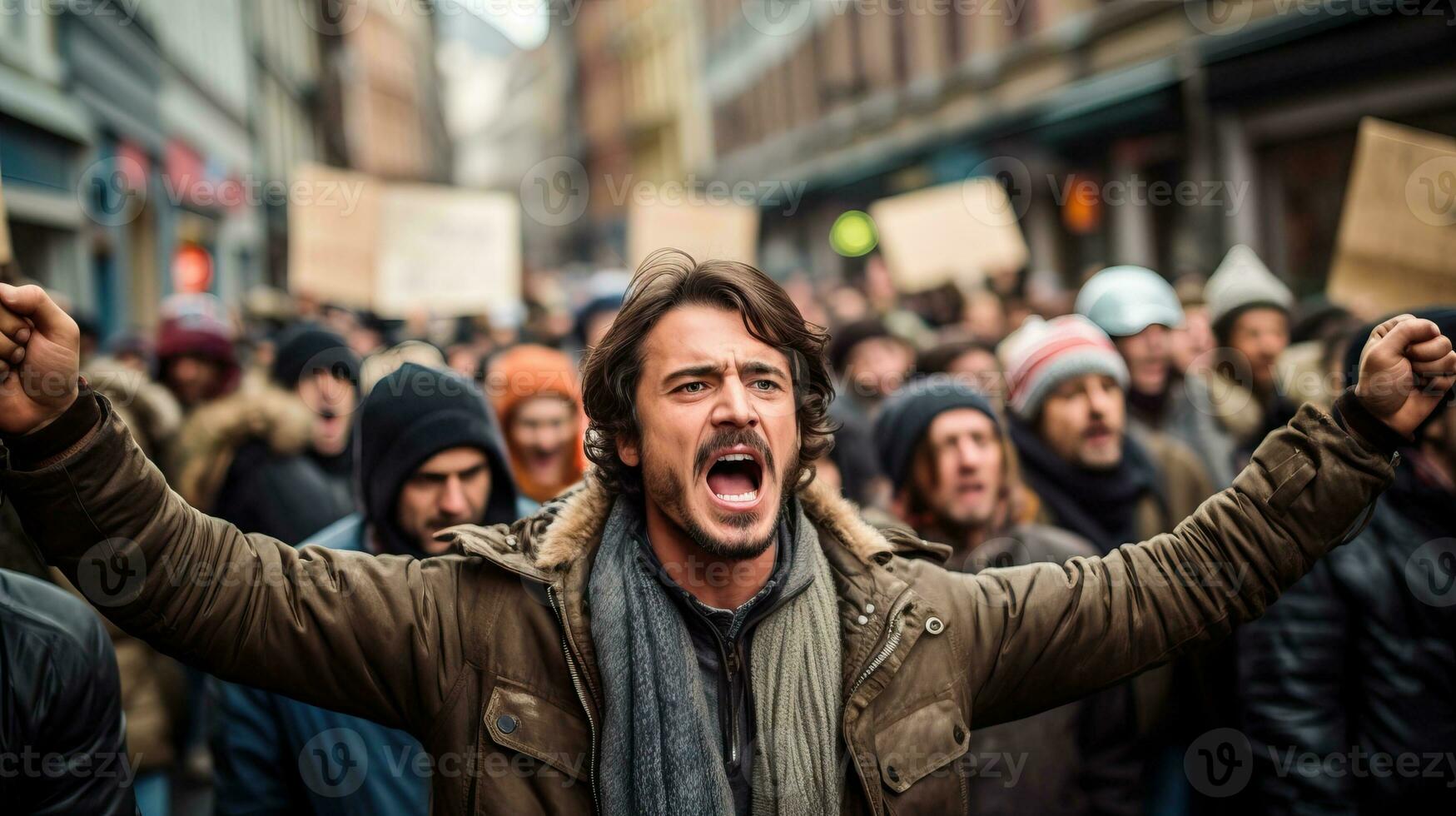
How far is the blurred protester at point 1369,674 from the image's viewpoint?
125 inches

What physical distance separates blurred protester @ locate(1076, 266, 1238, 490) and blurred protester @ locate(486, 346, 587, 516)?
91.9 inches

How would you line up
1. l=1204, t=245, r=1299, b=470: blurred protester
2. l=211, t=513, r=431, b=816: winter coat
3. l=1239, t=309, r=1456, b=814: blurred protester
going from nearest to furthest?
1. l=211, t=513, r=431, b=816: winter coat
2. l=1239, t=309, r=1456, b=814: blurred protester
3. l=1204, t=245, r=1299, b=470: blurred protester

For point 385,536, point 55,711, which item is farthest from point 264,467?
point 55,711

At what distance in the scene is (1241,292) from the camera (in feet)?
18.7

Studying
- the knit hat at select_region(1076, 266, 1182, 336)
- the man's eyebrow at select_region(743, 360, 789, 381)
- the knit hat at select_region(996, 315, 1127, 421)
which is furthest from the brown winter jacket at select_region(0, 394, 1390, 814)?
the knit hat at select_region(1076, 266, 1182, 336)

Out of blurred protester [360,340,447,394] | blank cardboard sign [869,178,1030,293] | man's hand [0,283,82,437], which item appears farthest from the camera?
blank cardboard sign [869,178,1030,293]

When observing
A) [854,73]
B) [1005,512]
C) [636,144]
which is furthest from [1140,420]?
[636,144]

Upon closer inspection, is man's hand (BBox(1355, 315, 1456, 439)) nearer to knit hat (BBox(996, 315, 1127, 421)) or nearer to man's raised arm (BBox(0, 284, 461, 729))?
man's raised arm (BBox(0, 284, 461, 729))

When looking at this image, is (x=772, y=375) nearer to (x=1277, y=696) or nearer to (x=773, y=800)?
(x=773, y=800)

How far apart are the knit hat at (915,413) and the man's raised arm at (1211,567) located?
1.55 m

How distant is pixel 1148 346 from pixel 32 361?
15.6ft

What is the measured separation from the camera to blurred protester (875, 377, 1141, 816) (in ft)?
10.9

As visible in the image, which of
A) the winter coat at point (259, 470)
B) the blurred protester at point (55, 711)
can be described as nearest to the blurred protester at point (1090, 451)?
the winter coat at point (259, 470)

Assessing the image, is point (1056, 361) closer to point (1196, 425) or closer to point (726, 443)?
point (1196, 425)
